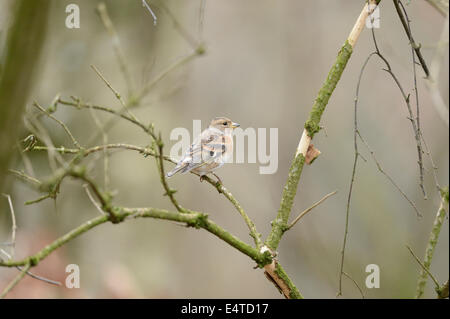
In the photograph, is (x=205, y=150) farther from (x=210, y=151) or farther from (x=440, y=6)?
(x=440, y=6)

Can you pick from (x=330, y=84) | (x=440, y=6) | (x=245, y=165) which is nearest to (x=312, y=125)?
(x=330, y=84)

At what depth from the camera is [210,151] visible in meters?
4.85

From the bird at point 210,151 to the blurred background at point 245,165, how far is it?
3.31 metres

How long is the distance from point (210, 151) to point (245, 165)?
16.9 ft

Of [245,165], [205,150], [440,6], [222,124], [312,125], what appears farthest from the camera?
[245,165]

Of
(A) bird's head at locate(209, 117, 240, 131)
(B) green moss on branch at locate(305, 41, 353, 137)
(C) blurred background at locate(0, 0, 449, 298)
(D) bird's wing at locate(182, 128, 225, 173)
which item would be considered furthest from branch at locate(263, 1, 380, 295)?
(C) blurred background at locate(0, 0, 449, 298)

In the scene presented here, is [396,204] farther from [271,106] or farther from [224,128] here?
[224,128]

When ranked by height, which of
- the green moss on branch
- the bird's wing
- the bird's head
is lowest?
the green moss on branch

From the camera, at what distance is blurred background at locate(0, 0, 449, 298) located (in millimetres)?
8602

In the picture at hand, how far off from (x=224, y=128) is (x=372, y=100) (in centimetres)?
462

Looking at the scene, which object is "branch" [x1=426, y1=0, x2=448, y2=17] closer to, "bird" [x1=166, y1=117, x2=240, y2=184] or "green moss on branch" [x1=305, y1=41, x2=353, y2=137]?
"green moss on branch" [x1=305, y1=41, x2=353, y2=137]

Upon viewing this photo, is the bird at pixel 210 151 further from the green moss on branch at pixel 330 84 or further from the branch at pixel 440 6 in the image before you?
the branch at pixel 440 6

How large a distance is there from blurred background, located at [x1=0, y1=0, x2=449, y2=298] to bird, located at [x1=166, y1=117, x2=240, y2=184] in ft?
10.8

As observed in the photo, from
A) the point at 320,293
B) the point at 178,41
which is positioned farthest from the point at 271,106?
the point at 320,293
